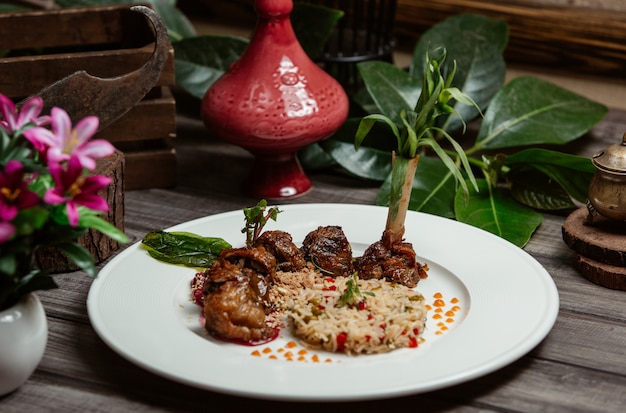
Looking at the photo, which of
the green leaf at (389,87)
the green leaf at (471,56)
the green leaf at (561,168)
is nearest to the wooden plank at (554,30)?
the green leaf at (471,56)

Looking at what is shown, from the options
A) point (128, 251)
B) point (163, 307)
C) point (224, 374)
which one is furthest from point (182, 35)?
point (224, 374)

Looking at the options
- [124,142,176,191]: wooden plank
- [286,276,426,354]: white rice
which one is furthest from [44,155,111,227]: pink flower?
[124,142,176,191]: wooden plank

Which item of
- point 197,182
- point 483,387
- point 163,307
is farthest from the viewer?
point 197,182

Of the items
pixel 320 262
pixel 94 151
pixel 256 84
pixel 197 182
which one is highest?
pixel 94 151

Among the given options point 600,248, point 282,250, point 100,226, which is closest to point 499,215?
point 600,248

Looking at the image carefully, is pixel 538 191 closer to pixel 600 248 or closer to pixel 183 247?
pixel 600 248

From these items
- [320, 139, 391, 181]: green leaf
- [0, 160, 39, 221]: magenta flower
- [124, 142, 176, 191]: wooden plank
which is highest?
[0, 160, 39, 221]: magenta flower

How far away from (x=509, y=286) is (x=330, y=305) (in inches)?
10.5

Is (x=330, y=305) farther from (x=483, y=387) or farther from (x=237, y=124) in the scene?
(x=237, y=124)

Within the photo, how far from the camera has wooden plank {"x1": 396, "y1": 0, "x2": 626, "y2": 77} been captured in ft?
6.99

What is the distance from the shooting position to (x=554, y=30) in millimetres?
2170

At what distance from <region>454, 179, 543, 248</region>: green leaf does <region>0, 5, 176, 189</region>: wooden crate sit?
56cm

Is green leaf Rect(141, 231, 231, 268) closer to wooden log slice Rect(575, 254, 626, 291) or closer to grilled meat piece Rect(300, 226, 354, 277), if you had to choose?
grilled meat piece Rect(300, 226, 354, 277)

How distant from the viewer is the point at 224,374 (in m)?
1.01
